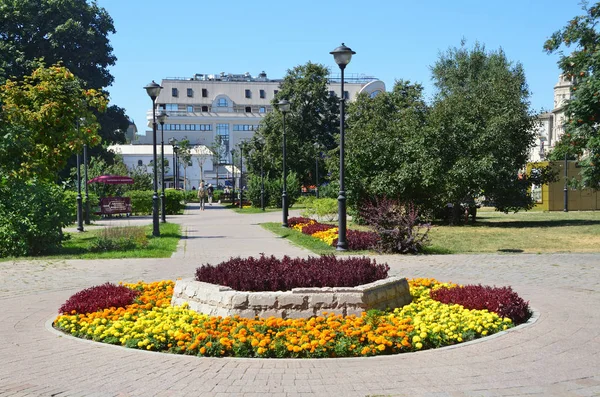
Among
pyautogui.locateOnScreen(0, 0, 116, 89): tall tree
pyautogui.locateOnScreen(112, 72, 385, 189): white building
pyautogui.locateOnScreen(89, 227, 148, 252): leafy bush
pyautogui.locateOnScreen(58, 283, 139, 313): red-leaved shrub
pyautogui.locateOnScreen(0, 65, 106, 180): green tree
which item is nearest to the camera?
pyautogui.locateOnScreen(58, 283, 139, 313): red-leaved shrub

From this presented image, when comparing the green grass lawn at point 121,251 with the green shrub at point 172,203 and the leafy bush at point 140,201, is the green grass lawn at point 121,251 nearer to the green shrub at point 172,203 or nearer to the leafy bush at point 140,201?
the leafy bush at point 140,201

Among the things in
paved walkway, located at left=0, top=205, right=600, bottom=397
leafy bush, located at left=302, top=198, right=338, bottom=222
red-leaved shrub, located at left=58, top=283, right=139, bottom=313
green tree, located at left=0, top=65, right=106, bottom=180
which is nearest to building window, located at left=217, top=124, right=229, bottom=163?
leafy bush, located at left=302, top=198, right=338, bottom=222

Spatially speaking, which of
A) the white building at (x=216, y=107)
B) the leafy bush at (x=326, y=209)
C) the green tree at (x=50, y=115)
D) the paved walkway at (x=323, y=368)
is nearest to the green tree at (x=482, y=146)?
the leafy bush at (x=326, y=209)

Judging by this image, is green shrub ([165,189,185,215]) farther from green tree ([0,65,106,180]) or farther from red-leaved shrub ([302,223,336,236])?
green tree ([0,65,106,180])

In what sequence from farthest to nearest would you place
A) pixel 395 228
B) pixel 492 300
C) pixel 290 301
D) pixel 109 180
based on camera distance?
1. pixel 109 180
2. pixel 395 228
3. pixel 492 300
4. pixel 290 301

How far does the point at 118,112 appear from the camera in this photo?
50.6m

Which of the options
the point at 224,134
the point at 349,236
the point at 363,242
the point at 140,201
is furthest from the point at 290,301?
the point at 224,134

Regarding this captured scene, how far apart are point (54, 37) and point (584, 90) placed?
3667cm

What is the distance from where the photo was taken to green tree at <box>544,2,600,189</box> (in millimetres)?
18438

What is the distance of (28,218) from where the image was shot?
1520cm

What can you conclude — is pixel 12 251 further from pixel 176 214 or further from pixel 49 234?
pixel 176 214

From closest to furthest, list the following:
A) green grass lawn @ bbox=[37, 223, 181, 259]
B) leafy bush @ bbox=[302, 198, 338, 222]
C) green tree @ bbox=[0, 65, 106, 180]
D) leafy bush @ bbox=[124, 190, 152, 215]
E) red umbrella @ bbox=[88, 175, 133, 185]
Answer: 1. green grass lawn @ bbox=[37, 223, 181, 259]
2. green tree @ bbox=[0, 65, 106, 180]
3. leafy bush @ bbox=[302, 198, 338, 222]
4. red umbrella @ bbox=[88, 175, 133, 185]
5. leafy bush @ bbox=[124, 190, 152, 215]

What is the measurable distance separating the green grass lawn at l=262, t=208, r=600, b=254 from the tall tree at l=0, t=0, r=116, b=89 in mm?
24895

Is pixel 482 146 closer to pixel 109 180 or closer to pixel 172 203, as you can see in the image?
pixel 172 203
